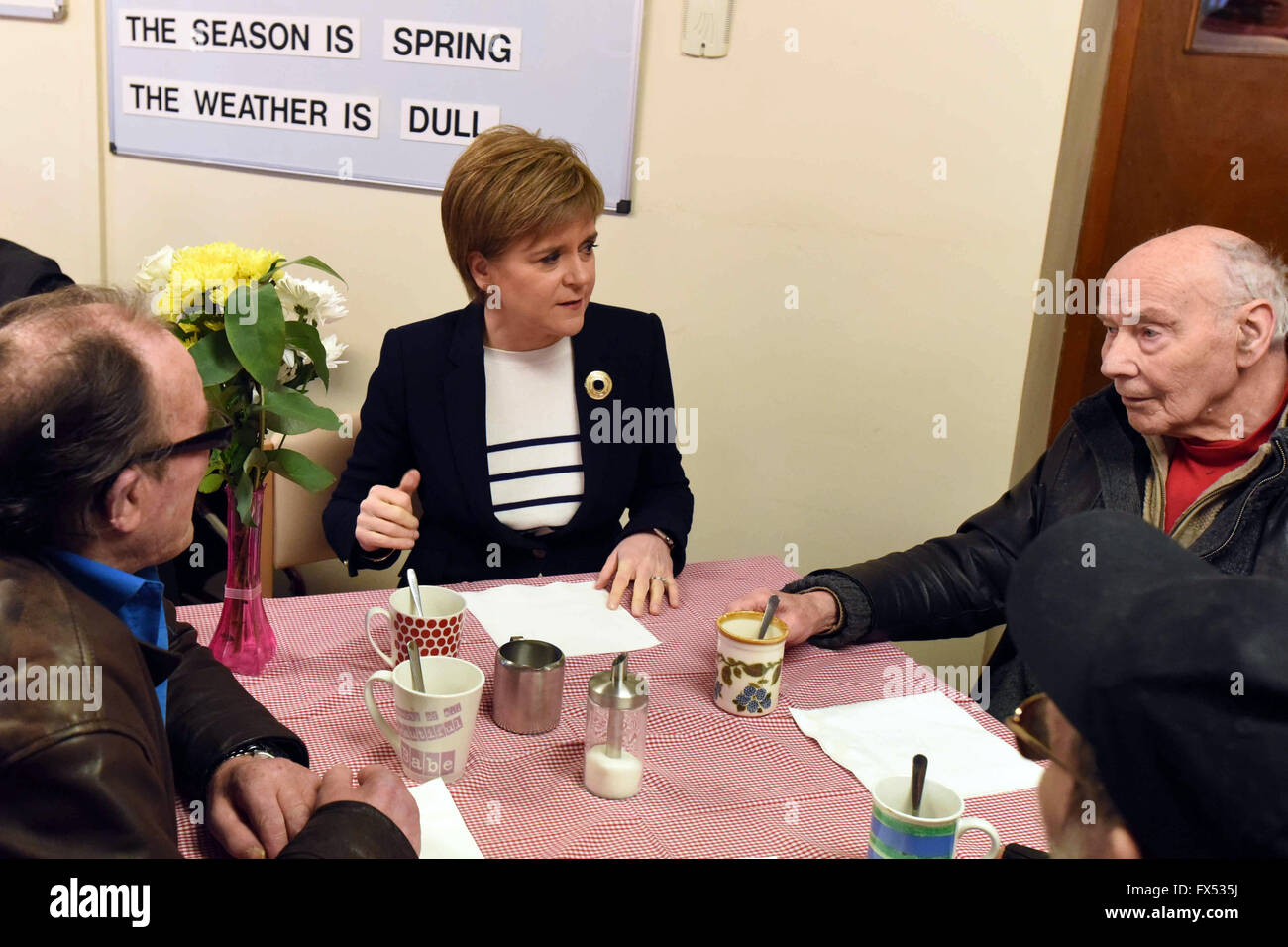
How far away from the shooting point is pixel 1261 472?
1.83 meters

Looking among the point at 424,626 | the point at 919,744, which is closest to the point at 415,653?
the point at 424,626


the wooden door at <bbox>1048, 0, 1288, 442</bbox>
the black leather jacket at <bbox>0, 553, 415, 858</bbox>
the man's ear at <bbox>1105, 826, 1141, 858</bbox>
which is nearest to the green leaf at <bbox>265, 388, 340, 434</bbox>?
the black leather jacket at <bbox>0, 553, 415, 858</bbox>

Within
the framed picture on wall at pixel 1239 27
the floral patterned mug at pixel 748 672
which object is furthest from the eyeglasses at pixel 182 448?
the framed picture on wall at pixel 1239 27

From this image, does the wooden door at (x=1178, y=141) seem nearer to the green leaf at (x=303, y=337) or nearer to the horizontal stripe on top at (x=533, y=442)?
the horizontal stripe on top at (x=533, y=442)

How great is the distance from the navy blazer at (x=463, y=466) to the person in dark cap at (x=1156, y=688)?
4.79 feet

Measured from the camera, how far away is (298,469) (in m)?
1.60

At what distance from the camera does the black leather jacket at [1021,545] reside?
1824mm

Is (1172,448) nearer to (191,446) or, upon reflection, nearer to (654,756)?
(654,756)

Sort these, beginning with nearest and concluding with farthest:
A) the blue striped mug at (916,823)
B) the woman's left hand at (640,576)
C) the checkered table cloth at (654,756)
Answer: the blue striped mug at (916,823), the checkered table cloth at (654,756), the woman's left hand at (640,576)

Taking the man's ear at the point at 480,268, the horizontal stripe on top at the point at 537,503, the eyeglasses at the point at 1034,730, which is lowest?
the horizontal stripe on top at the point at 537,503

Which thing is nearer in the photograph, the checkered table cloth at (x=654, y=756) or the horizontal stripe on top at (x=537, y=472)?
the checkered table cloth at (x=654, y=756)
